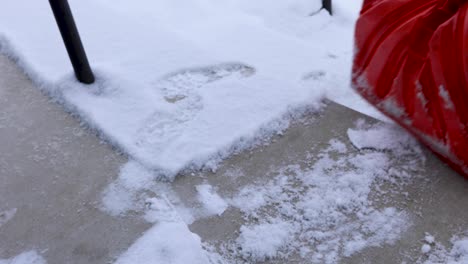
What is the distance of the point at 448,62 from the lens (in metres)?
1.37

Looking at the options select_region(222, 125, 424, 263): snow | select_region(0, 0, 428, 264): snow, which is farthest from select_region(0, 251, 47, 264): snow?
select_region(222, 125, 424, 263): snow

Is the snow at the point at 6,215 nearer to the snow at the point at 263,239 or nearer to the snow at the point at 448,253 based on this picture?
the snow at the point at 263,239

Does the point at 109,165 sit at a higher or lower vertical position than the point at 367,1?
lower

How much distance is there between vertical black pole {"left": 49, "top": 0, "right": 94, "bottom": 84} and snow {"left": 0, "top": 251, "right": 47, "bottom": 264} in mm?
842

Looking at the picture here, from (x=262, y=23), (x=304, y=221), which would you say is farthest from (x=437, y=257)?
(x=262, y=23)

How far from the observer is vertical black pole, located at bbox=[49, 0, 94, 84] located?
173cm

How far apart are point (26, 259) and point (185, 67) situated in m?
1.06

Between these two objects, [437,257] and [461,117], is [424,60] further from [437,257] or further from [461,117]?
[437,257]

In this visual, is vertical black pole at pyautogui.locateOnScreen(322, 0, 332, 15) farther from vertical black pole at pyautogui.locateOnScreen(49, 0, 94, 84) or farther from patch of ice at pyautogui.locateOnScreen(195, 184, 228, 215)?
patch of ice at pyautogui.locateOnScreen(195, 184, 228, 215)

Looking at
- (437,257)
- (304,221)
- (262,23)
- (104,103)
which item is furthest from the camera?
(262,23)

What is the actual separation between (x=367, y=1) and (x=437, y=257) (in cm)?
98

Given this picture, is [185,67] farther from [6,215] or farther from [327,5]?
[327,5]

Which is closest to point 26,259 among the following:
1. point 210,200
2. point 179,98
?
point 210,200

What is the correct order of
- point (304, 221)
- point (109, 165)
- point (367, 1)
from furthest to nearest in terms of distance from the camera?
point (367, 1), point (109, 165), point (304, 221)
